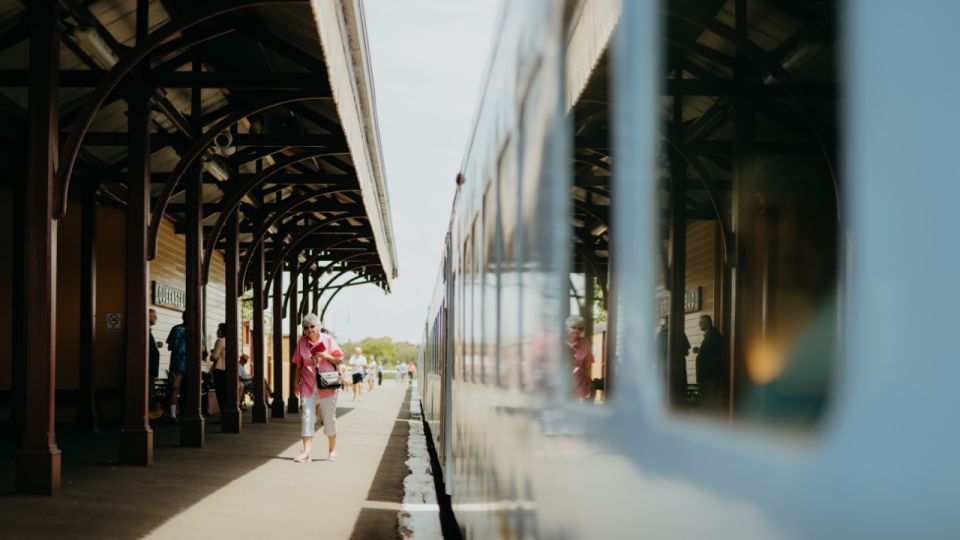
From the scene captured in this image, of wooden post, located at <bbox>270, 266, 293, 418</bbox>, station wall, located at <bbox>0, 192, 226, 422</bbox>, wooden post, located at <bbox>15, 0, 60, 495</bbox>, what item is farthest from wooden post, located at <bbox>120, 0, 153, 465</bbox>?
wooden post, located at <bbox>270, 266, 293, 418</bbox>

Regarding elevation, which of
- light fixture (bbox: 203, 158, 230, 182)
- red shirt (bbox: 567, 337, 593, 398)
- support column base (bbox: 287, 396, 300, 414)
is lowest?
support column base (bbox: 287, 396, 300, 414)

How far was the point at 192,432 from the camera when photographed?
13.6 meters

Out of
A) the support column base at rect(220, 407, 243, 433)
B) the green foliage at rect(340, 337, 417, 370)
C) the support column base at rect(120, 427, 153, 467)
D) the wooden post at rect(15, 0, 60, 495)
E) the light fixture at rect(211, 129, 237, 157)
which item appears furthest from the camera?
the green foliage at rect(340, 337, 417, 370)

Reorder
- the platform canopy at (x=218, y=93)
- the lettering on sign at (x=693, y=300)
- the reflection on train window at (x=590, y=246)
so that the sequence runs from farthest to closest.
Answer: the platform canopy at (x=218, y=93), the reflection on train window at (x=590, y=246), the lettering on sign at (x=693, y=300)

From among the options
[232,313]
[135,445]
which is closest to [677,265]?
[135,445]

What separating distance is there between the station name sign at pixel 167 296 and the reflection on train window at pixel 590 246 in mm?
19099

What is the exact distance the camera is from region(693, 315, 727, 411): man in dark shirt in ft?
3.88

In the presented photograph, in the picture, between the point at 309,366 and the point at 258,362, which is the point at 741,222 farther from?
the point at 258,362

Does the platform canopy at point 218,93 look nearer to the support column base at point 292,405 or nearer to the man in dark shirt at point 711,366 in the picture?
the support column base at point 292,405

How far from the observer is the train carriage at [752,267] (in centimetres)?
78

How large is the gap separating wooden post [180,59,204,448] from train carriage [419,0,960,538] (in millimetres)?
11432

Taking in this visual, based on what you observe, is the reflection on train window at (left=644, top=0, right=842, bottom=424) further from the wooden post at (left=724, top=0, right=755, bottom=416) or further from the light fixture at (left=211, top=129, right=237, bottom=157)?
the light fixture at (left=211, top=129, right=237, bottom=157)

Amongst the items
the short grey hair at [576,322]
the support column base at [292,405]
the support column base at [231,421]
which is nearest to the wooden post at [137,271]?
the support column base at [231,421]

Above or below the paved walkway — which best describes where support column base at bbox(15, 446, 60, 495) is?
above
